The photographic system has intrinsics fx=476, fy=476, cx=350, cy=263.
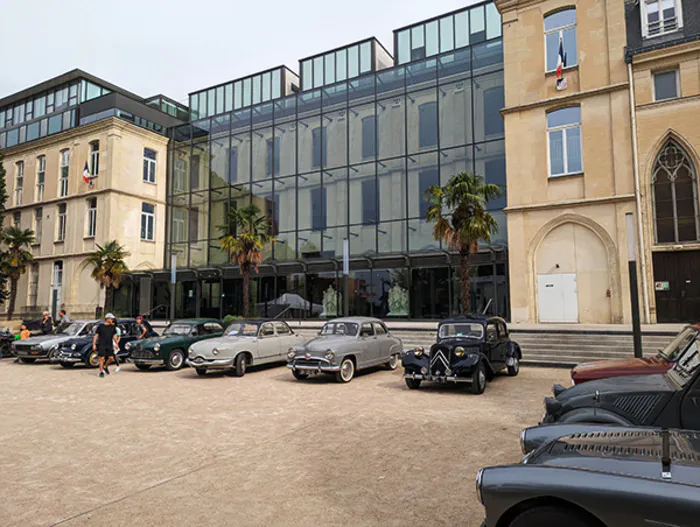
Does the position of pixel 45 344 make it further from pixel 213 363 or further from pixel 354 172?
pixel 354 172

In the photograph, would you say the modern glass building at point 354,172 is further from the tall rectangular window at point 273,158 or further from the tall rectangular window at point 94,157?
the tall rectangular window at point 94,157

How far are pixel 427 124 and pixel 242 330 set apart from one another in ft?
56.1

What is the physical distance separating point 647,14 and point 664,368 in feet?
65.2

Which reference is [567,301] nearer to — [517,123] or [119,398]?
[517,123]

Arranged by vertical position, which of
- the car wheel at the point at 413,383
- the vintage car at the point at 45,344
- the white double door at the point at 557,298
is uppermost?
the white double door at the point at 557,298

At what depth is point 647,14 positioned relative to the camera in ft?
64.6

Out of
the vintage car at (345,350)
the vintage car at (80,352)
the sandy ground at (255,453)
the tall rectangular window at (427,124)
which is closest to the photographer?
the sandy ground at (255,453)

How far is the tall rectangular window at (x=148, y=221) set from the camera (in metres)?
34.3

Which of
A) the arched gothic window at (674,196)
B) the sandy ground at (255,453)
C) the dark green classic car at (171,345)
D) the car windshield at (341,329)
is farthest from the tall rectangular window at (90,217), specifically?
the arched gothic window at (674,196)

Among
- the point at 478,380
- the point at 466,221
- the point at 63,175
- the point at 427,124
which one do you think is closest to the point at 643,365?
the point at 478,380

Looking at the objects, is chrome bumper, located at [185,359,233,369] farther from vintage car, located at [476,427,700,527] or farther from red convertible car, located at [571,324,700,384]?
vintage car, located at [476,427,700,527]

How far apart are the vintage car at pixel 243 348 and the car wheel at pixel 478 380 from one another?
6340 millimetres

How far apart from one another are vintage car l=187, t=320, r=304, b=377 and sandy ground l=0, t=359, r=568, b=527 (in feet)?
5.52

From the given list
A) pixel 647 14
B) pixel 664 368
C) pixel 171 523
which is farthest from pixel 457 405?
pixel 647 14
